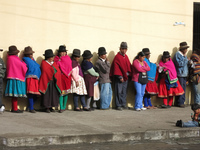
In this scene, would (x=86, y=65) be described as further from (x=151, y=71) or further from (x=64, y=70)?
(x=151, y=71)

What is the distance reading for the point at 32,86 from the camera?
41.1 ft

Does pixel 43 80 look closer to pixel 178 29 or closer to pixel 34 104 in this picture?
pixel 34 104

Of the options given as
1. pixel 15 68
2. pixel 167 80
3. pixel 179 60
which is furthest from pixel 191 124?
pixel 15 68

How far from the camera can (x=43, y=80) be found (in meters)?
12.8

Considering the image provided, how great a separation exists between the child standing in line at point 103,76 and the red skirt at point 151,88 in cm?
133

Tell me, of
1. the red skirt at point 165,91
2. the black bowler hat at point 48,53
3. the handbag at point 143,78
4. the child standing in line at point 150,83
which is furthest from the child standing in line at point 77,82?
the red skirt at point 165,91

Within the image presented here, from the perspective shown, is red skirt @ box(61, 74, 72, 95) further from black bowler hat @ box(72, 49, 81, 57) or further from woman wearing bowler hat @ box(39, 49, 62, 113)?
black bowler hat @ box(72, 49, 81, 57)

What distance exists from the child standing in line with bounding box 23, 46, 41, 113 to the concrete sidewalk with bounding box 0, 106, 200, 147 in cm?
51

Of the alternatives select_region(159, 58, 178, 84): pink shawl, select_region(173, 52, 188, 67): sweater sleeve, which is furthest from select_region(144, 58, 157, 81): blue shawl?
select_region(173, 52, 188, 67): sweater sleeve

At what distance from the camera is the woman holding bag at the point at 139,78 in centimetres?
1397

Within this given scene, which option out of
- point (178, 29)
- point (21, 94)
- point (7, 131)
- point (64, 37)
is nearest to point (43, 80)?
point (21, 94)

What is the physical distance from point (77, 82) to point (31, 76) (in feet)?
4.52

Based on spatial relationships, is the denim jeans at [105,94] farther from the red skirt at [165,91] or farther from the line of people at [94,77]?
the red skirt at [165,91]

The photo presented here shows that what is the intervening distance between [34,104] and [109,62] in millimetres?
2553
